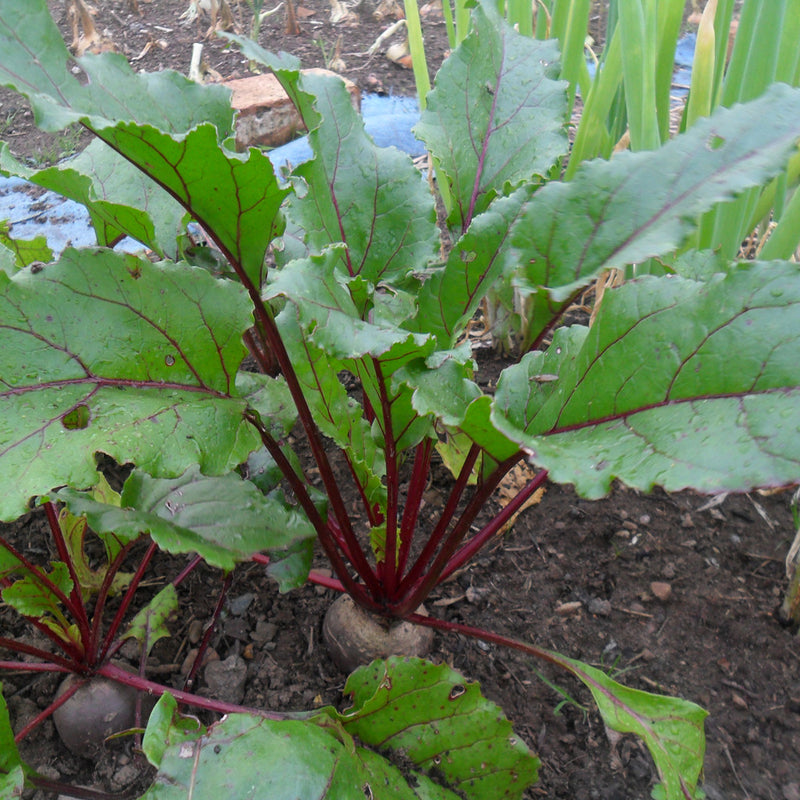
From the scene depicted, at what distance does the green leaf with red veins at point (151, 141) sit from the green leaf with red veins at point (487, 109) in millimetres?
394

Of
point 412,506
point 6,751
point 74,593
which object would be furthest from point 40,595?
point 412,506

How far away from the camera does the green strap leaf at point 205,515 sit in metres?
0.85

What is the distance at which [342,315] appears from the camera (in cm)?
70

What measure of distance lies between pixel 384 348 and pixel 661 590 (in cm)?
93

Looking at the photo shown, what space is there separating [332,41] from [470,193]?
11.5ft

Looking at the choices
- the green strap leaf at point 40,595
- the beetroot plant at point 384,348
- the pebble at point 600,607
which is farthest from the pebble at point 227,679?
the pebble at point 600,607

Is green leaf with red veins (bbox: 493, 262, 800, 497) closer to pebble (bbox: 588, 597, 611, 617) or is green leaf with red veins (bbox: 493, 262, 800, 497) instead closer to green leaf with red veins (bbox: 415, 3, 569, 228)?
green leaf with red veins (bbox: 415, 3, 569, 228)

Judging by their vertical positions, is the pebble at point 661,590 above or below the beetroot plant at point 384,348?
below

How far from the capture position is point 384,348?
67 cm

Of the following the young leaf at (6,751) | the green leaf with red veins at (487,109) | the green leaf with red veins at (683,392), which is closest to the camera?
the green leaf with red veins at (683,392)

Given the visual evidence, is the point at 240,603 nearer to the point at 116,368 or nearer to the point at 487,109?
the point at 116,368

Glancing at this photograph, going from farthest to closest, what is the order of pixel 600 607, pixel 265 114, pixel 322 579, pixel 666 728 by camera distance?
pixel 265 114, pixel 600 607, pixel 322 579, pixel 666 728

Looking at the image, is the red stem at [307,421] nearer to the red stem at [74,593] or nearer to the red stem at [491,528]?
the red stem at [491,528]

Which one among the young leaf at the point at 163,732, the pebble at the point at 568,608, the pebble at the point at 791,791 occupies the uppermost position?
→ the young leaf at the point at 163,732
